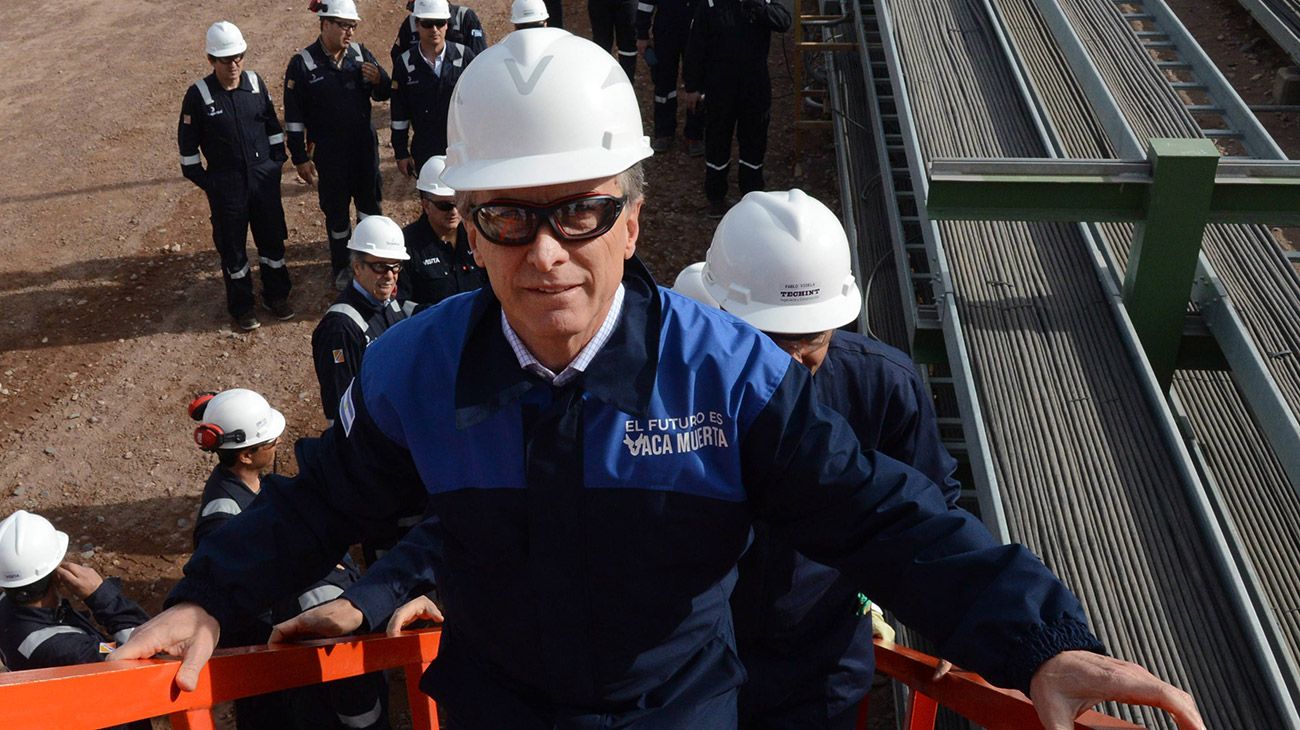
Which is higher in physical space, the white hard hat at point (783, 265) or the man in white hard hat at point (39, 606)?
the white hard hat at point (783, 265)

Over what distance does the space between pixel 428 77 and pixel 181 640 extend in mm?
6298

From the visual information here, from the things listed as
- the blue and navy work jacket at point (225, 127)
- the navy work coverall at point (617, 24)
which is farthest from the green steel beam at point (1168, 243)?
the navy work coverall at point (617, 24)

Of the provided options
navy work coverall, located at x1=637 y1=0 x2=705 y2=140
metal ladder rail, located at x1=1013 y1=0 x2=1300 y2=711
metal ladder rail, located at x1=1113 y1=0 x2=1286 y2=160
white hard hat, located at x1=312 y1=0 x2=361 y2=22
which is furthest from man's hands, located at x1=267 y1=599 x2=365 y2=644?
navy work coverall, located at x1=637 y1=0 x2=705 y2=140

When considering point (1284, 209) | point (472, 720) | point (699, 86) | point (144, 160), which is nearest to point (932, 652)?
point (1284, 209)

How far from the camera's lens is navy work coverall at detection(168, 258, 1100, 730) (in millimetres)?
1898

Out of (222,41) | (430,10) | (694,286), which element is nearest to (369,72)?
(430,10)

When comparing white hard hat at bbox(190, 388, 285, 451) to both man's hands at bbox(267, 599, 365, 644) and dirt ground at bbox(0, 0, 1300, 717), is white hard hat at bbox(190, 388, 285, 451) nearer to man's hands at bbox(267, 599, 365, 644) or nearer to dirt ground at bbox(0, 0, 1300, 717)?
dirt ground at bbox(0, 0, 1300, 717)

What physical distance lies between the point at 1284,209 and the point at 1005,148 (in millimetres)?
1499

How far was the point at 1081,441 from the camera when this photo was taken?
12.7 feet

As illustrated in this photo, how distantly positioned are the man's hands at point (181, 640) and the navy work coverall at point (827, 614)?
122cm

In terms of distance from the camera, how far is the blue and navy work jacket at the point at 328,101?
761cm

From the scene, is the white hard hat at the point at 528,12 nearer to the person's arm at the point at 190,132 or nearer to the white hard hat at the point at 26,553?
the person's arm at the point at 190,132

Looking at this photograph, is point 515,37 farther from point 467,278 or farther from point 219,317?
point 219,317

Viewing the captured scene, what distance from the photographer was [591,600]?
6.46ft
